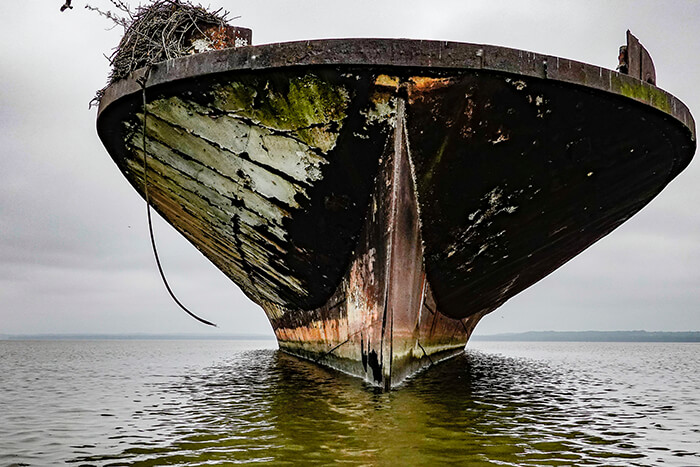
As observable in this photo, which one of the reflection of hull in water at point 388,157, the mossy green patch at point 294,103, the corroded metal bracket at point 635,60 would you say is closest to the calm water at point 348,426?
the reflection of hull in water at point 388,157

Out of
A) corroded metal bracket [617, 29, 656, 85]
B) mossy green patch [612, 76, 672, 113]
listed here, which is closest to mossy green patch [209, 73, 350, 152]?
mossy green patch [612, 76, 672, 113]

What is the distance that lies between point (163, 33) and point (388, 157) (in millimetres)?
1768

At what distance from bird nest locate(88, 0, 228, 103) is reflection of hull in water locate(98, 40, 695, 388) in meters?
0.18

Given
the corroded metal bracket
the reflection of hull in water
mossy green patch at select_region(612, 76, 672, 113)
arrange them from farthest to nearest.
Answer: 1. the corroded metal bracket
2. mossy green patch at select_region(612, 76, 672, 113)
3. the reflection of hull in water

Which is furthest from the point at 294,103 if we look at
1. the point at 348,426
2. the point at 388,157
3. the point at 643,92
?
the point at 643,92

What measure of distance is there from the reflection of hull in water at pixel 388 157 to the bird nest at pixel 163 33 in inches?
7.2

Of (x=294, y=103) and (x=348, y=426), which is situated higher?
(x=294, y=103)

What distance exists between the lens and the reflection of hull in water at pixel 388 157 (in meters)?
3.65

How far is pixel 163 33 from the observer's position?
4.12m

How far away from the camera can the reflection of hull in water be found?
3650 millimetres

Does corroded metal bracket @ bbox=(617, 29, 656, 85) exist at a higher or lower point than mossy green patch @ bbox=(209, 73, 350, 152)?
higher

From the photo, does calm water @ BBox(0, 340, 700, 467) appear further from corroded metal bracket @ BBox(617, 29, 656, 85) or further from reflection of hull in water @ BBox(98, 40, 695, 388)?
corroded metal bracket @ BBox(617, 29, 656, 85)

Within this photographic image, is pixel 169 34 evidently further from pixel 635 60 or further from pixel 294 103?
pixel 635 60

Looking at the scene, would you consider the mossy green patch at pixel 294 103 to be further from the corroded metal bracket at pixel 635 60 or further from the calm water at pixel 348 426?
the corroded metal bracket at pixel 635 60
